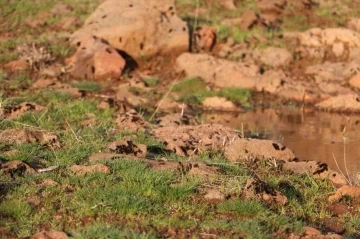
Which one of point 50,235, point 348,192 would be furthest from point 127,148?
point 50,235

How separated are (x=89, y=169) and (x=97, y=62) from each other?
22.0 feet

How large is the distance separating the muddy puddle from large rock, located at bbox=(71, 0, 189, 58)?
9.08 feet

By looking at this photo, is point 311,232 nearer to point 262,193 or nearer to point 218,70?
point 262,193

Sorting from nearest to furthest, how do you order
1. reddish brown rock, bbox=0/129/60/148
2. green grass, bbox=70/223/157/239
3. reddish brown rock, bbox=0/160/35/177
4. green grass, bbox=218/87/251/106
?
green grass, bbox=70/223/157/239
reddish brown rock, bbox=0/160/35/177
reddish brown rock, bbox=0/129/60/148
green grass, bbox=218/87/251/106

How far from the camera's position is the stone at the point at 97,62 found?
1229 cm

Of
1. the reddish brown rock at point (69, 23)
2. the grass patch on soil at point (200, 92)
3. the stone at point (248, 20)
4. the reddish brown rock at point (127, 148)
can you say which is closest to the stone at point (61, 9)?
the reddish brown rock at point (69, 23)

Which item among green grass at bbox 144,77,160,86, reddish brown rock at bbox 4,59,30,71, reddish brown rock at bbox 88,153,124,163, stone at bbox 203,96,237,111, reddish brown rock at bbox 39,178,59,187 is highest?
reddish brown rock at bbox 39,178,59,187

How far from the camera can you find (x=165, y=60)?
13.4 meters

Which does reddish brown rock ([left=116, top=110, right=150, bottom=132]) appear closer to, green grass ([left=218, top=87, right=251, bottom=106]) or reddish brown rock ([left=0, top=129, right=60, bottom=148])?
reddish brown rock ([left=0, top=129, right=60, bottom=148])

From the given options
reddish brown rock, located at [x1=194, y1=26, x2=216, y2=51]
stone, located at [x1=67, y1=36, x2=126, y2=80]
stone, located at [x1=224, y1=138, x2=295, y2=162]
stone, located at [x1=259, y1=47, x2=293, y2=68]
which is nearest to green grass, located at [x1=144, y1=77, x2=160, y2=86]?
stone, located at [x1=67, y1=36, x2=126, y2=80]

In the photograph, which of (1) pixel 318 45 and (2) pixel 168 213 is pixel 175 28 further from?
(2) pixel 168 213

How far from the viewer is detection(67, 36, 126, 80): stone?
1229 centimetres

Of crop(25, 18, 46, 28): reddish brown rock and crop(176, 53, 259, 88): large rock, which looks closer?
crop(176, 53, 259, 88): large rock

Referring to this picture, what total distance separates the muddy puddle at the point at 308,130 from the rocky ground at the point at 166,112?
40 centimetres
